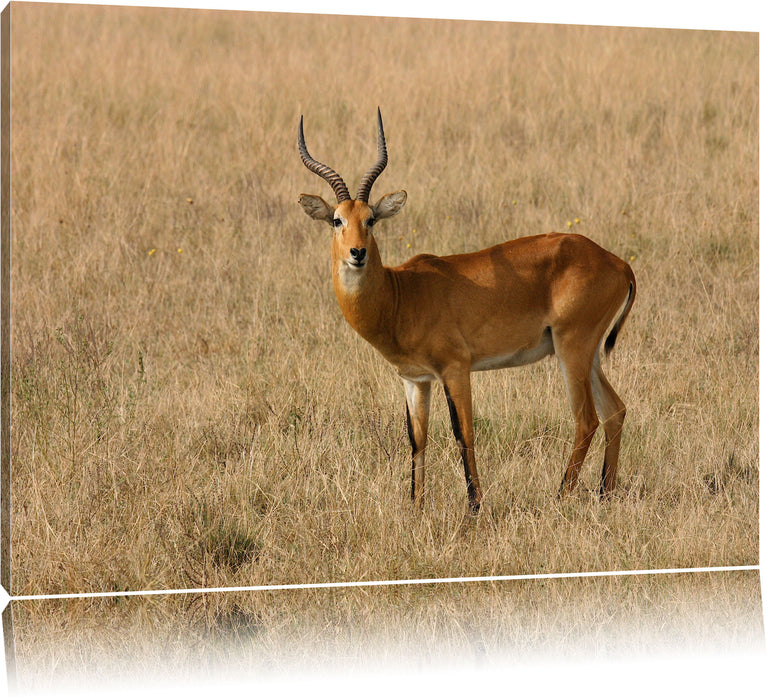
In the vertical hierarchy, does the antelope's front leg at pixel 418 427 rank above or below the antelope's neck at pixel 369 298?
below

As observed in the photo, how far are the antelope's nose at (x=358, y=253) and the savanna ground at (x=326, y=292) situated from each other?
0.90 m

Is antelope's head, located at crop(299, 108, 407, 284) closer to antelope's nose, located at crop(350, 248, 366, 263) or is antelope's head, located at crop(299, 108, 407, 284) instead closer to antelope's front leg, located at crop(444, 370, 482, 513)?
antelope's nose, located at crop(350, 248, 366, 263)

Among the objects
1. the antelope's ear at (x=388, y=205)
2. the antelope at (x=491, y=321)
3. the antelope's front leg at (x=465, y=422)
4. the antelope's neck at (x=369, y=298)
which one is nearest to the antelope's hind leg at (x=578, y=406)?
the antelope at (x=491, y=321)

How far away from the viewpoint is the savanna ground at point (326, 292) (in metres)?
4.68

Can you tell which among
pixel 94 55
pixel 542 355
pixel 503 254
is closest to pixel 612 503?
pixel 542 355

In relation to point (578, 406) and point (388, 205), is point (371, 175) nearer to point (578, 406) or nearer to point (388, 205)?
point (388, 205)

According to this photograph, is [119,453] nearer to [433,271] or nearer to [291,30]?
[433,271]

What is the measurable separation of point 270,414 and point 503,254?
1185 millimetres

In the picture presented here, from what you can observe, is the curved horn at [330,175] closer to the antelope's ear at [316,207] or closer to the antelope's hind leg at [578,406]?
the antelope's ear at [316,207]

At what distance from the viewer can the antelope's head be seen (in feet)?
14.7

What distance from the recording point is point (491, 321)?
4.93 m

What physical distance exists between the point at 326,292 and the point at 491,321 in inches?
53.0

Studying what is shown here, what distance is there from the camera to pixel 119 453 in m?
4.92

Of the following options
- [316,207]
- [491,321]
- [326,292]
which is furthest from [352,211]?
[326,292]
